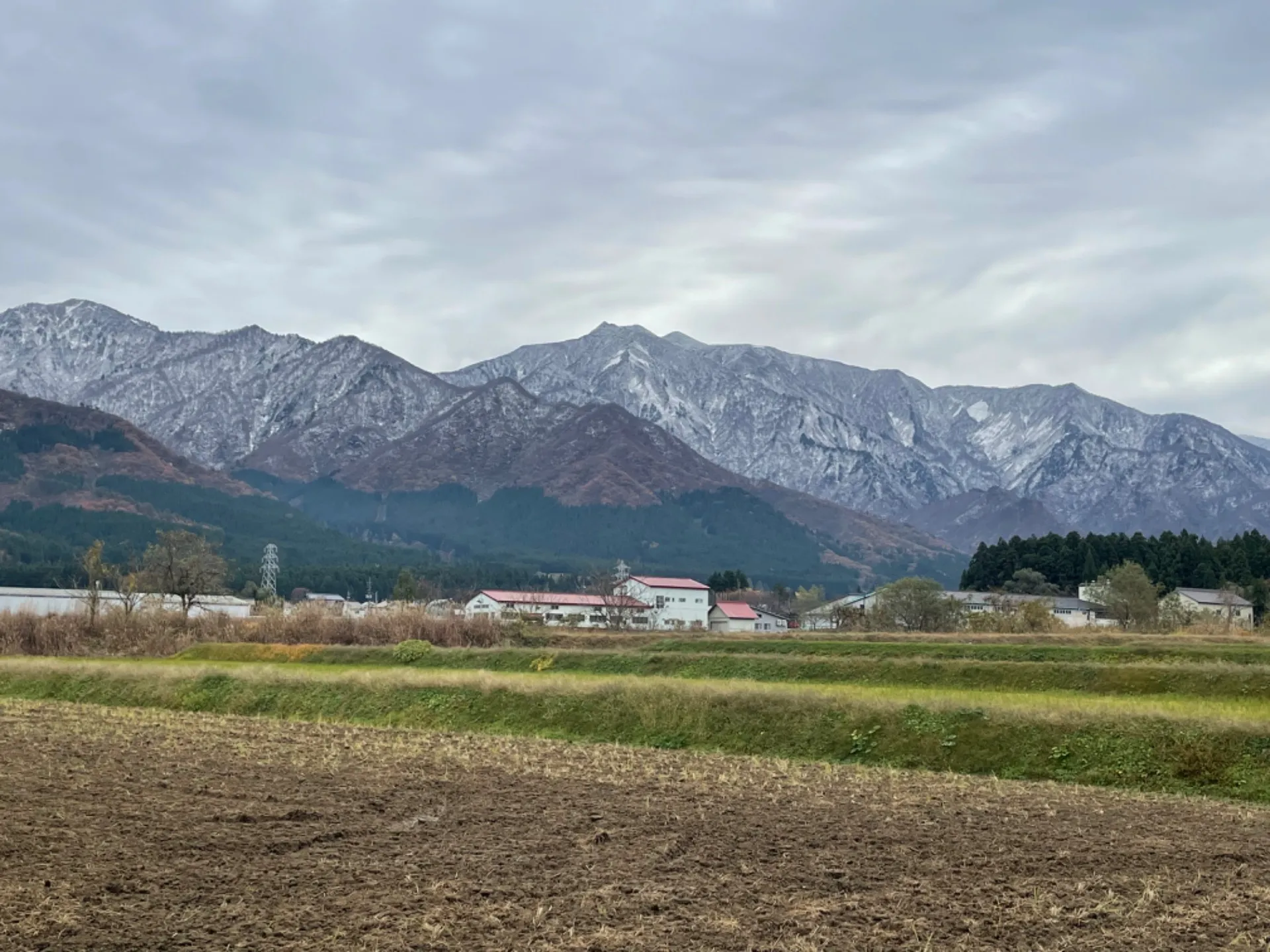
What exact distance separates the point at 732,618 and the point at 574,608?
20.2 meters

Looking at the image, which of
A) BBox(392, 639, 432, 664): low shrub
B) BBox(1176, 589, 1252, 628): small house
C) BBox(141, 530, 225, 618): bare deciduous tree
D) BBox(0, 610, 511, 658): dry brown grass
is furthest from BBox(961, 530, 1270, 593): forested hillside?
BBox(141, 530, 225, 618): bare deciduous tree

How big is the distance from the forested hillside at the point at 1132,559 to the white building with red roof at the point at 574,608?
40.7 meters

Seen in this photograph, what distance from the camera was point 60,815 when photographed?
1858 centimetres

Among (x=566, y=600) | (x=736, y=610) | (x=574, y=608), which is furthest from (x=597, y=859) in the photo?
(x=736, y=610)

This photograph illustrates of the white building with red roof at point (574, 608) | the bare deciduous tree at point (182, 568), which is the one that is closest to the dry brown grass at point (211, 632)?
the bare deciduous tree at point (182, 568)

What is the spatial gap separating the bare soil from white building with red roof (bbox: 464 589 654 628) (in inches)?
3644

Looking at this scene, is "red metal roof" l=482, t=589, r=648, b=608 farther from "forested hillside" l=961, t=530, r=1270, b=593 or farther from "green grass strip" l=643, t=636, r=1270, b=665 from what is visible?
"green grass strip" l=643, t=636, r=1270, b=665

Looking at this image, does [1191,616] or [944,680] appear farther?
[1191,616]

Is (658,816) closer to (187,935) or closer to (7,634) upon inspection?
(187,935)

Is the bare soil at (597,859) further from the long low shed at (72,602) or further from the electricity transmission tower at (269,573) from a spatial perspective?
the electricity transmission tower at (269,573)

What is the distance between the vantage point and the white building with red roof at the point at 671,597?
5276 inches

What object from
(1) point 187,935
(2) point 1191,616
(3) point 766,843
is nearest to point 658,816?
(3) point 766,843

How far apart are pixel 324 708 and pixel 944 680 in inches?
860

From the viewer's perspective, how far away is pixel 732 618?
136 m
